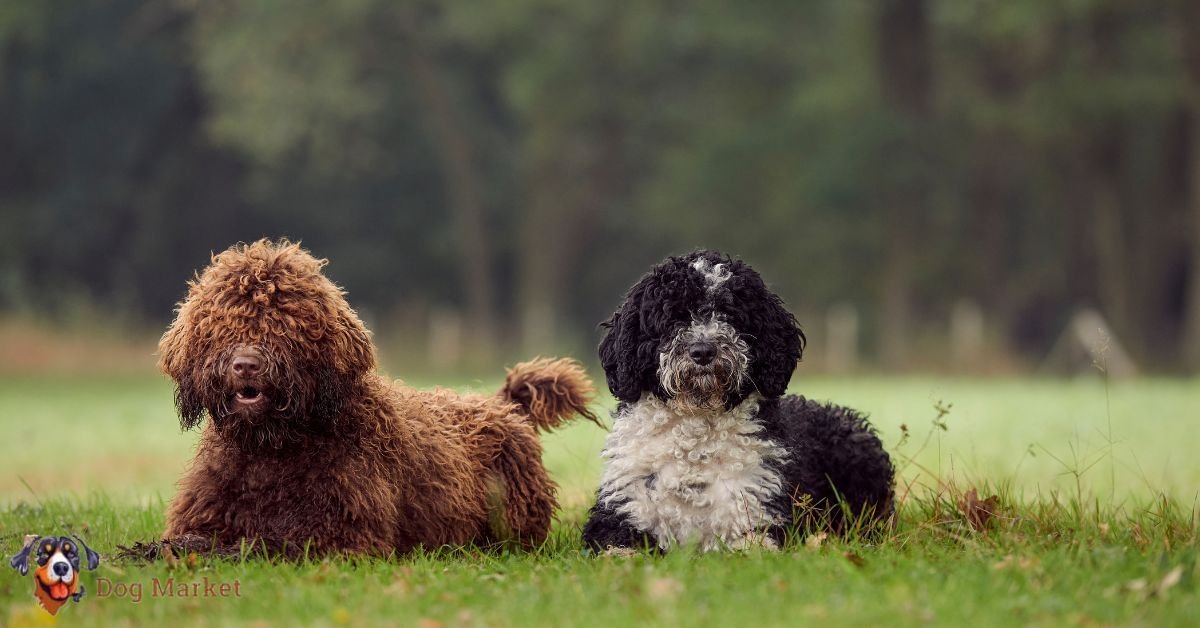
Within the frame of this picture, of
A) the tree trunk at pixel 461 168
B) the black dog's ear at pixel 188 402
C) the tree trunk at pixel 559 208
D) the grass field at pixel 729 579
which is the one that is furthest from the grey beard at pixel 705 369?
the tree trunk at pixel 559 208

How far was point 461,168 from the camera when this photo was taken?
1674 inches

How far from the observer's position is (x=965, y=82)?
43.9 metres

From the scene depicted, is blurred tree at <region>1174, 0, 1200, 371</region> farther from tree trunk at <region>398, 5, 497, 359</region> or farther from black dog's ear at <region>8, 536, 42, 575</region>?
black dog's ear at <region>8, 536, 42, 575</region>

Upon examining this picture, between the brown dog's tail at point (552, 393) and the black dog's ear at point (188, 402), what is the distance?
2.12m

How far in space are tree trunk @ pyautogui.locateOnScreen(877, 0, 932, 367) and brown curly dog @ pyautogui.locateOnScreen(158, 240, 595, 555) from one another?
1215 inches

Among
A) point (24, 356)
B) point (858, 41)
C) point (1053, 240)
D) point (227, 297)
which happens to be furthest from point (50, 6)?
point (227, 297)

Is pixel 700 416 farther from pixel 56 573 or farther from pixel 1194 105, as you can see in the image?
pixel 1194 105

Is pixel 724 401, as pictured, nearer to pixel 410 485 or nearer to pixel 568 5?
pixel 410 485

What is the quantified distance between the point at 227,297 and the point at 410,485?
1.20m

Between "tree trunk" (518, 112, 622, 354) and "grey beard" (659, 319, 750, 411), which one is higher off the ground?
"tree trunk" (518, 112, 622, 354)

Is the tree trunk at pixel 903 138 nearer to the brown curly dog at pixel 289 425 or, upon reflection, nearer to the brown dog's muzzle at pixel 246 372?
the brown curly dog at pixel 289 425

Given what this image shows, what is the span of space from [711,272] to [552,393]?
167cm

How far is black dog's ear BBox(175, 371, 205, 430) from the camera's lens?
6.66m

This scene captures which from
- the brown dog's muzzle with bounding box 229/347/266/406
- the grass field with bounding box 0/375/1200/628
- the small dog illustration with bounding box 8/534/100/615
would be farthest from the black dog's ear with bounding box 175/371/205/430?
the small dog illustration with bounding box 8/534/100/615
